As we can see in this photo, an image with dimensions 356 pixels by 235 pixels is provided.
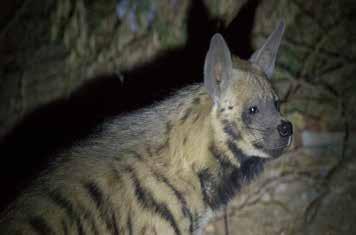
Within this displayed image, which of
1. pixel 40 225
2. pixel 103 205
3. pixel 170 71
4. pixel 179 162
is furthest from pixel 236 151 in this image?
pixel 170 71

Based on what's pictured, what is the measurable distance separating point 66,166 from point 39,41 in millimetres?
1903

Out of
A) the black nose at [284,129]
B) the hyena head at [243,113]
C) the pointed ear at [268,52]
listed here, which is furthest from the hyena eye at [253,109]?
the pointed ear at [268,52]

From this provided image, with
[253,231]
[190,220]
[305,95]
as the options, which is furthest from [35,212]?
[305,95]

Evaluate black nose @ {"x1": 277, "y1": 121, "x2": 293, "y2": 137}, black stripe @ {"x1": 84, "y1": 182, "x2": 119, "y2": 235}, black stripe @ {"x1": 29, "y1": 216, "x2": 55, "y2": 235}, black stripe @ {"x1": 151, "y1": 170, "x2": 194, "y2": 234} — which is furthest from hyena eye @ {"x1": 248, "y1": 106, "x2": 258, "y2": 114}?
black stripe @ {"x1": 29, "y1": 216, "x2": 55, "y2": 235}

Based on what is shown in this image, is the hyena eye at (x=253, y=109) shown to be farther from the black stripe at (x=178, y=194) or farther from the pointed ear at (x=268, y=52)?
the black stripe at (x=178, y=194)

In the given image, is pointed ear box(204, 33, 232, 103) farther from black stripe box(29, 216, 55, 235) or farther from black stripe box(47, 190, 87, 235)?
black stripe box(29, 216, 55, 235)

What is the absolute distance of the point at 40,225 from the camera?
258 cm

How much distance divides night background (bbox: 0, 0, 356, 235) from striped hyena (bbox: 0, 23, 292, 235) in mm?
1241

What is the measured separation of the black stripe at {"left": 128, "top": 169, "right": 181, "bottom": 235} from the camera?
2.85 metres

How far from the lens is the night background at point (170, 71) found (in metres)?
4.22

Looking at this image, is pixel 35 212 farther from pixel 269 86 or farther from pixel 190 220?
pixel 269 86

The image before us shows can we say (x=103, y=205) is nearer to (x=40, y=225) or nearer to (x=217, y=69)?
(x=40, y=225)

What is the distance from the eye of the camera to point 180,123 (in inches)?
117

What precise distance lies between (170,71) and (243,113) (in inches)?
62.9
